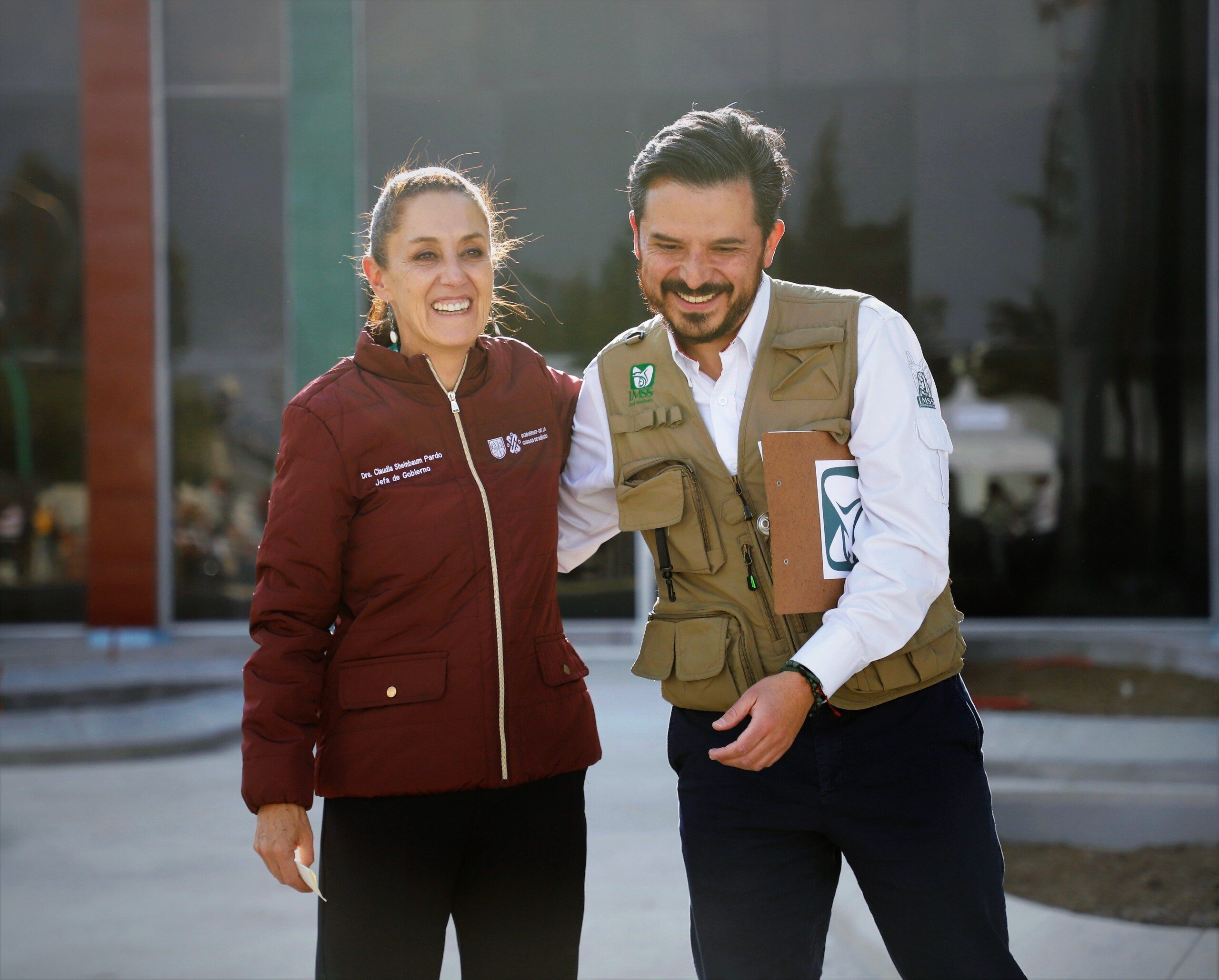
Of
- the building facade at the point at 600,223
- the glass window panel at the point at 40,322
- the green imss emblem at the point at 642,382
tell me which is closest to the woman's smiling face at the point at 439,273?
the green imss emblem at the point at 642,382

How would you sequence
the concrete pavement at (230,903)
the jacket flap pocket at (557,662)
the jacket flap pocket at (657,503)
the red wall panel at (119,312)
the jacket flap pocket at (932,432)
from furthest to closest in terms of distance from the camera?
the red wall panel at (119,312)
the concrete pavement at (230,903)
the jacket flap pocket at (557,662)
the jacket flap pocket at (657,503)
the jacket flap pocket at (932,432)

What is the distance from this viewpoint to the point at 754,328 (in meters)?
2.51

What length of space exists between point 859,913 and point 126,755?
14.6 ft

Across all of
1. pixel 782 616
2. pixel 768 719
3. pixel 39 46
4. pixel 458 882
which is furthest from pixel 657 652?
pixel 39 46

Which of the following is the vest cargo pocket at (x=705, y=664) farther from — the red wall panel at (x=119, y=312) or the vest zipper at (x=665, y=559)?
the red wall panel at (x=119, y=312)

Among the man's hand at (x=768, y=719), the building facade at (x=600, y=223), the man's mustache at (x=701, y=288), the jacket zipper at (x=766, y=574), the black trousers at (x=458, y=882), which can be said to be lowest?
the black trousers at (x=458, y=882)

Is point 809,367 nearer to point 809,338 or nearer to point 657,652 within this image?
point 809,338

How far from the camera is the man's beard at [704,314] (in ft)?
8.08

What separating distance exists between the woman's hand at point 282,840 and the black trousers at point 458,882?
6 centimetres

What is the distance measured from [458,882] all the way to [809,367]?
1.16m

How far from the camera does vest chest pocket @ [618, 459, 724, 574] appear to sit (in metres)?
2.44

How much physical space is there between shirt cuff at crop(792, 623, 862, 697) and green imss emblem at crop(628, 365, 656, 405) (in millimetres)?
594

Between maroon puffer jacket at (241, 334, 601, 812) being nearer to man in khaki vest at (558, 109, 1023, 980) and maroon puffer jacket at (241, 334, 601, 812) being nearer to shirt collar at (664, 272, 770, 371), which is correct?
man in khaki vest at (558, 109, 1023, 980)

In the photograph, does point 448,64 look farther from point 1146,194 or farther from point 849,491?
point 849,491
